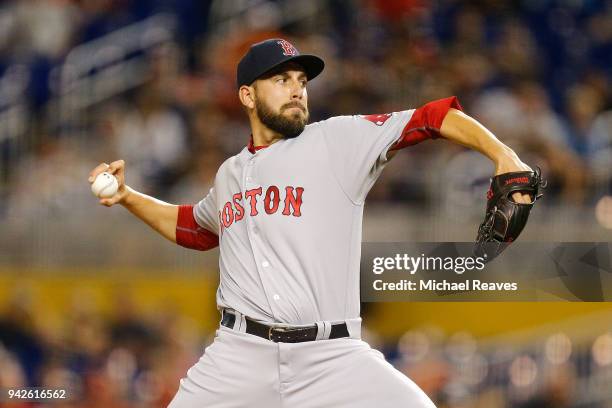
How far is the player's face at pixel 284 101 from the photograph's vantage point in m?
3.35

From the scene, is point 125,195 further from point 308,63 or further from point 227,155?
point 227,155

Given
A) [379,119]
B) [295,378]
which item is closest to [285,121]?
[379,119]

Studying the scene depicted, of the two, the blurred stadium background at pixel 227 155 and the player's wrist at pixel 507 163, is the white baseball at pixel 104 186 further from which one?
the blurred stadium background at pixel 227 155

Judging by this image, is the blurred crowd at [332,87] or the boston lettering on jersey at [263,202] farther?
the blurred crowd at [332,87]

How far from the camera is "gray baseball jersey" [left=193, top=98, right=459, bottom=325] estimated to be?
10.3 ft

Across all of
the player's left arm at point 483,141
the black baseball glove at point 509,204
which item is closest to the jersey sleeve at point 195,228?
the player's left arm at point 483,141

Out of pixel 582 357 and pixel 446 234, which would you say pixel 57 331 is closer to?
pixel 446 234

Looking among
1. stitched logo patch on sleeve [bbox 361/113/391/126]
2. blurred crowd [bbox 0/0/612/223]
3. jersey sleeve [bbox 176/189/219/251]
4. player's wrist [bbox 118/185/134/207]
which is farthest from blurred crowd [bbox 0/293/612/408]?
stitched logo patch on sleeve [bbox 361/113/391/126]

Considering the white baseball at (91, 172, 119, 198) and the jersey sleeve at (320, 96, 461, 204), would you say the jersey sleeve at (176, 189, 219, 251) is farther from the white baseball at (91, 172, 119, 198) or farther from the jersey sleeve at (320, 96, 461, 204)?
the jersey sleeve at (320, 96, 461, 204)

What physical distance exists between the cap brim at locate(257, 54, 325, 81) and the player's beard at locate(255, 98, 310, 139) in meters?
0.14

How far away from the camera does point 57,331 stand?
5.72m

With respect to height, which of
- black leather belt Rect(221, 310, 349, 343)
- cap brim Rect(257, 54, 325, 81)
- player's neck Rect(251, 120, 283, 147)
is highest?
cap brim Rect(257, 54, 325, 81)

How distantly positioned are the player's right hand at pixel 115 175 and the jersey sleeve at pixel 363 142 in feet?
2.89

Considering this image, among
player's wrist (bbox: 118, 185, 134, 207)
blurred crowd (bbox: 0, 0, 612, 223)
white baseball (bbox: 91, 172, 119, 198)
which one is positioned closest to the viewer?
white baseball (bbox: 91, 172, 119, 198)
